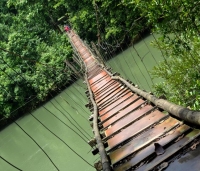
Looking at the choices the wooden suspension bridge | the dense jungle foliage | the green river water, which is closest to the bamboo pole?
the wooden suspension bridge

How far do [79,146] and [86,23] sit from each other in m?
9.24

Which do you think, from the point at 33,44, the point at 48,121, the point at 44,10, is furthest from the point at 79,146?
the point at 44,10

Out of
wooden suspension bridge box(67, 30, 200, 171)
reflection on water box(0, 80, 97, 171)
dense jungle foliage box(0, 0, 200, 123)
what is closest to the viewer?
wooden suspension bridge box(67, 30, 200, 171)

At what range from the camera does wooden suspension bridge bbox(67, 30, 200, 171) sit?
201cm

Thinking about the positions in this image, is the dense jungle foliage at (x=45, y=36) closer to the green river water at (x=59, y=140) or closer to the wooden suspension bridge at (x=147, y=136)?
the green river water at (x=59, y=140)

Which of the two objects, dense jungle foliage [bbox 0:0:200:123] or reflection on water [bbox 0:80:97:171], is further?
dense jungle foliage [bbox 0:0:200:123]

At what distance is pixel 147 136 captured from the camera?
268cm

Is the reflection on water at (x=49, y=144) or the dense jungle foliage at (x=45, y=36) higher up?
the dense jungle foliage at (x=45, y=36)

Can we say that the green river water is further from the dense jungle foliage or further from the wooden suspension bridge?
the wooden suspension bridge

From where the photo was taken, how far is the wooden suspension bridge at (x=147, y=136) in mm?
2014

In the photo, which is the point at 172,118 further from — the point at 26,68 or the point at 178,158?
the point at 26,68

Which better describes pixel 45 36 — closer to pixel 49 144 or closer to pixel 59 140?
pixel 49 144

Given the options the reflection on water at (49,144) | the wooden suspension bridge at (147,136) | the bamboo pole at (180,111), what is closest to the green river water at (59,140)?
the reflection on water at (49,144)

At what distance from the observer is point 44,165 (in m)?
9.55
